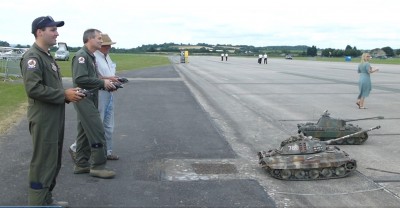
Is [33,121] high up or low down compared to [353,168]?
up

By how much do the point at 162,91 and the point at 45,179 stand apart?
15.4 m

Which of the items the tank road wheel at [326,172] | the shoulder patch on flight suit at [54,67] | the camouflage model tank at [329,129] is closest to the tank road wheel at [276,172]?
the tank road wheel at [326,172]

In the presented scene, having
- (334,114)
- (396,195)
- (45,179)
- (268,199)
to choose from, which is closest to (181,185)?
(268,199)

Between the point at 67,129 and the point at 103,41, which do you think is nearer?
the point at 103,41

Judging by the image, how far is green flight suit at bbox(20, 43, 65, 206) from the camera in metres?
4.76

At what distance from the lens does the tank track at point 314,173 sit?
6809 mm

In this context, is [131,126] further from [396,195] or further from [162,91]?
[162,91]

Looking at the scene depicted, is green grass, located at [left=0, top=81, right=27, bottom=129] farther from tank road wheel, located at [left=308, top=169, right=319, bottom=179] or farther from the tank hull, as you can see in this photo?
tank road wheel, located at [left=308, top=169, right=319, bottom=179]

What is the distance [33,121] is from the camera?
16.1ft

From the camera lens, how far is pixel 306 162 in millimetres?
6809

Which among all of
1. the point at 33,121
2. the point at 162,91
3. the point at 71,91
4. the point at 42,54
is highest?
the point at 42,54

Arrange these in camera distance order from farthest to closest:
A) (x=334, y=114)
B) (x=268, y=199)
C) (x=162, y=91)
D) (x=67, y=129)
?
(x=162, y=91) → (x=334, y=114) → (x=67, y=129) → (x=268, y=199)

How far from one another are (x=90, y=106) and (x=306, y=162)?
10.7 feet

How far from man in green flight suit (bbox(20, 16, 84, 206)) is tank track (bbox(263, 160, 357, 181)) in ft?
10.8
